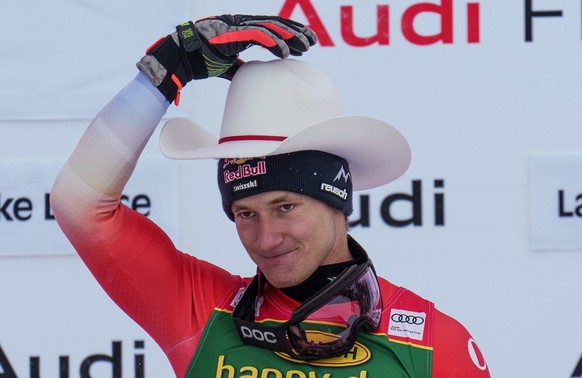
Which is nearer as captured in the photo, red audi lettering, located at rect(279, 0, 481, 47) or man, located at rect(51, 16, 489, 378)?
man, located at rect(51, 16, 489, 378)

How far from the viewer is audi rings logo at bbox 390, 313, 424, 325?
229 centimetres

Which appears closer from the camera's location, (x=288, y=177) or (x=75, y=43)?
(x=288, y=177)

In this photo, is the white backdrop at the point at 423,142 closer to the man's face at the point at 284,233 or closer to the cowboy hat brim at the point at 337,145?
the cowboy hat brim at the point at 337,145

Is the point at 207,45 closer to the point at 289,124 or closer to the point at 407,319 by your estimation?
→ the point at 289,124

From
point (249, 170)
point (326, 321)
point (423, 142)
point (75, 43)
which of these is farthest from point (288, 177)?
point (75, 43)

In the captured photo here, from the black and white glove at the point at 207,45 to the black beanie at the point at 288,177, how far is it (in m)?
0.20

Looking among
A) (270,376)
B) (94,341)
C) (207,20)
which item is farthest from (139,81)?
(94,341)

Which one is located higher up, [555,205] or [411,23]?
[411,23]

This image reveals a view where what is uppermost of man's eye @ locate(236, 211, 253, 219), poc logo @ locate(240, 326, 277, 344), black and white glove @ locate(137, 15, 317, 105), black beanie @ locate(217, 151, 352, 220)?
black and white glove @ locate(137, 15, 317, 105)

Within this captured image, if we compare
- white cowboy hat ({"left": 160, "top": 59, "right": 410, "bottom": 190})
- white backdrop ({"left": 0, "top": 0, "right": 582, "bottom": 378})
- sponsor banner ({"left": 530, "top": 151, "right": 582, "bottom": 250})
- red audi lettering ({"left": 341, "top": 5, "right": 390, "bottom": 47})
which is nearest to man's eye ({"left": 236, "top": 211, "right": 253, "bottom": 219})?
white cowboy hat ({"left": 160, "top": 59, "right": 410, "bottom": 190})

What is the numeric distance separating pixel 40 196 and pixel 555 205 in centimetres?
148

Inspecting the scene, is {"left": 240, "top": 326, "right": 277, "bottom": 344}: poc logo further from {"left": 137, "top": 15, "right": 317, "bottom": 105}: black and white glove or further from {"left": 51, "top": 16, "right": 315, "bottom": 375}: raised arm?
{"left": 137, "top": 15, "right": 317, "bottom": 105}: black and white glove

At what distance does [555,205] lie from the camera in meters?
3.26

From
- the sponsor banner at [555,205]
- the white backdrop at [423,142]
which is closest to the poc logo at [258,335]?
the white backdrop at [423,142]
